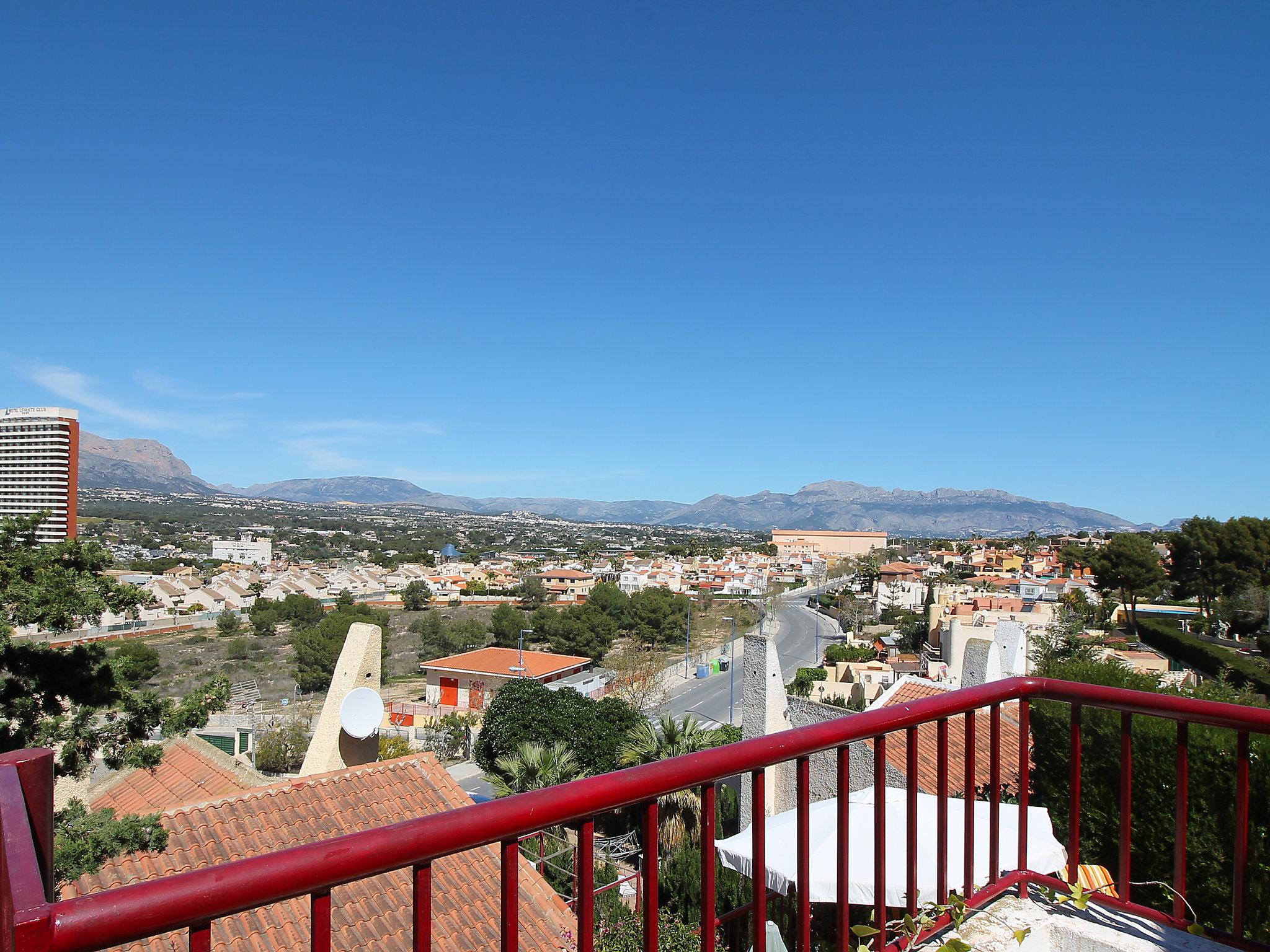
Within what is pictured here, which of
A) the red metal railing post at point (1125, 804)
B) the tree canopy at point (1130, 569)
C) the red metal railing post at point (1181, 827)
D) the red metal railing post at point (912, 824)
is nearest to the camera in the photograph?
the red metal railing post at point (912, 824)

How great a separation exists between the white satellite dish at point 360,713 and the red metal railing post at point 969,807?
749cm

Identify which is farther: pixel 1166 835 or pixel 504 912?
pixel 1166 835

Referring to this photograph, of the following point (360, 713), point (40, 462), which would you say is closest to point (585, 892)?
point (360, 713)

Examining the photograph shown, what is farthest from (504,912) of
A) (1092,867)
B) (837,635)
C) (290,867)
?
(837,635)

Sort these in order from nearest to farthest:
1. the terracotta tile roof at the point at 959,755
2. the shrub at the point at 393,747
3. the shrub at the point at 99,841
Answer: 1. the shrub at the point at 99,841
2. the terracotta tile roof at the point at 959,755
3. the shrub at the point at 393,747

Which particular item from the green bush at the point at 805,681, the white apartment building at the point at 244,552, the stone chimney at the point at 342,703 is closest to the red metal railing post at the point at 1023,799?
the stone chimney at the point at 342,703

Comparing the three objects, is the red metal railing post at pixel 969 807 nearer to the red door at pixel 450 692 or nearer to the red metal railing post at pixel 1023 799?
the red metal railing post at pixel 1023 799

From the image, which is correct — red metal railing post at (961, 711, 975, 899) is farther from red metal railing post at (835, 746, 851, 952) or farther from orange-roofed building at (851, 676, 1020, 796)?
orange-roofed building at (851, 676, 1020, 796)

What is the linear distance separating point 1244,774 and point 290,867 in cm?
238

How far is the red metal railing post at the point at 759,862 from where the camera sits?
1.63m

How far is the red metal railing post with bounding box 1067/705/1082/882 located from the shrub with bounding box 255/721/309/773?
24.8m

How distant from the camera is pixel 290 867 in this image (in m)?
1.00

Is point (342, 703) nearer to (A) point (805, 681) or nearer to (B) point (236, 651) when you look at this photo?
(A) point (805, 681)

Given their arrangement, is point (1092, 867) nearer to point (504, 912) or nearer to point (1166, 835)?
point (504, 912)
